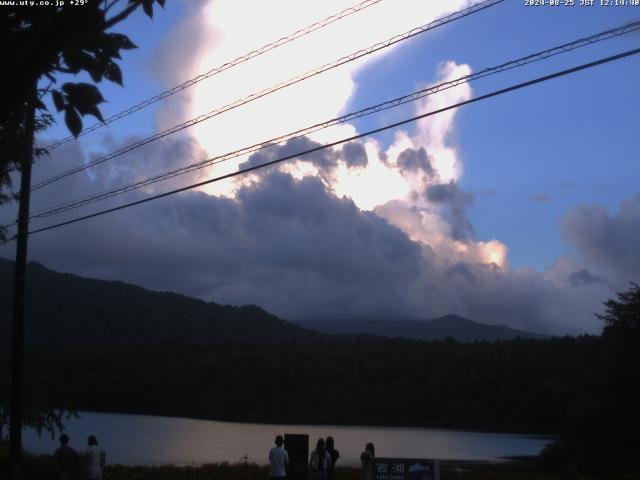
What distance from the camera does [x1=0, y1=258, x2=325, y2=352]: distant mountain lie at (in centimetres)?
14862

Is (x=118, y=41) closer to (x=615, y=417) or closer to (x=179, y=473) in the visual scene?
(x=179, y=473)

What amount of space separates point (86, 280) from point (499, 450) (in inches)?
4685

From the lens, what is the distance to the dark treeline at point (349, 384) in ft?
325

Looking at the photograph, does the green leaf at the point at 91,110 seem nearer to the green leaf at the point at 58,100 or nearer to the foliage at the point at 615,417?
the green leaf at the point at 58,100

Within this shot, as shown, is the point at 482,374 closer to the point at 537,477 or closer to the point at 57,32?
the point at 537,477

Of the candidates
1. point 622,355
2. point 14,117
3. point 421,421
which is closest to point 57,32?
point 14,117

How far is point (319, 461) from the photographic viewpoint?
1669 centimetres

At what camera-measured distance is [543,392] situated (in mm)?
94250

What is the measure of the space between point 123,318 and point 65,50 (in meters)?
163

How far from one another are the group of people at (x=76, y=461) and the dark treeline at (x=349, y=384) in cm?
7884

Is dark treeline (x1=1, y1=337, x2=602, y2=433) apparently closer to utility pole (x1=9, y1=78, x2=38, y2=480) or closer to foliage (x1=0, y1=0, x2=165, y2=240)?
utility pole (x1=9, y1=78, x2=38, y2=480)

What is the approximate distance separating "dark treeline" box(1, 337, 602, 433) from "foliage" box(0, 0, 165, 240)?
90951 mm

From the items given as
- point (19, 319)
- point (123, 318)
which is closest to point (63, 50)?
point (19, 319)

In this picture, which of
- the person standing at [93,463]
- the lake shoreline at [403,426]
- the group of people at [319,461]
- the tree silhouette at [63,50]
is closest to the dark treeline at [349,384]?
the lake shoreline at [403,426]
